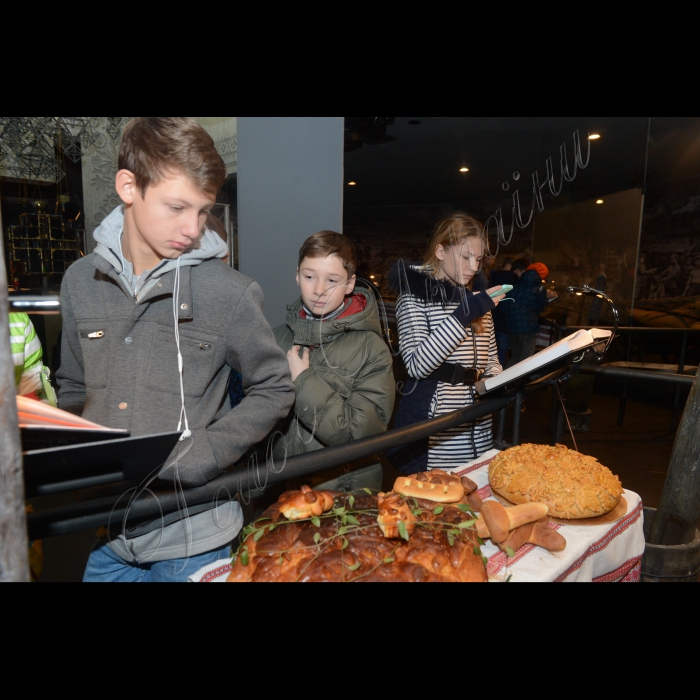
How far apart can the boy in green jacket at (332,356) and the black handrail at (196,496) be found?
11 cm

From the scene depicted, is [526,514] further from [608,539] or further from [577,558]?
[608,539]

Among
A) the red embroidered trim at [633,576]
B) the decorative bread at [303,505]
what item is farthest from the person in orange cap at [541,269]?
the decorative bread at [303,505]

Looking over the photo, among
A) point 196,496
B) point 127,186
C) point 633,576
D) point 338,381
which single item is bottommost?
point 633,576

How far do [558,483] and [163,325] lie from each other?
113 cm

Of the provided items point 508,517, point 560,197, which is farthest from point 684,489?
point 560,197

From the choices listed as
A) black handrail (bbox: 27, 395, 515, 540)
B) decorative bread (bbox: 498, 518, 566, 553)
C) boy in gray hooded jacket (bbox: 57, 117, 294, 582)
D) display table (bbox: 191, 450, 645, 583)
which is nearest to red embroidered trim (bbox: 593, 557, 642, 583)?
display table (bbox: 191, 450, 645, 583)

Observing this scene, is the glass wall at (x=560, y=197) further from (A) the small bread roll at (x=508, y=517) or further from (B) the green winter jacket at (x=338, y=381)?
(A) the small bread roll at (x=508, y=517)

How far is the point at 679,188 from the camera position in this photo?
183 cm

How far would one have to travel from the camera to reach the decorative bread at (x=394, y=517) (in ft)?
3.33

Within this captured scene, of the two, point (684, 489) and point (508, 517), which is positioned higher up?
point (508, 517)

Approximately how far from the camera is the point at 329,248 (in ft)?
4.34

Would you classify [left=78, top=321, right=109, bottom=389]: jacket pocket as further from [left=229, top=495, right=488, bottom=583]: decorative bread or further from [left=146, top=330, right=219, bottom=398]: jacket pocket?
[left=229, top=495, right=488, bottom=583]: decorative bread

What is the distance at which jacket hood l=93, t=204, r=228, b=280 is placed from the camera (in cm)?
98
